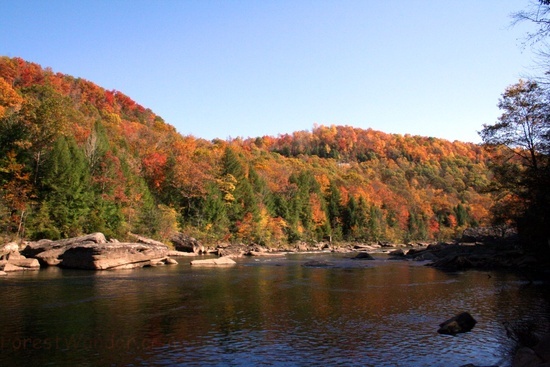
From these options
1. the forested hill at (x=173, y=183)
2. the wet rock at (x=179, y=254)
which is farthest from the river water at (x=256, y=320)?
the wet rock at (x=179, y=254)

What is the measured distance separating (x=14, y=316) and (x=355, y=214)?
10063 centimetres

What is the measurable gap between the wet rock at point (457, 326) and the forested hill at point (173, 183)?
2500 cm

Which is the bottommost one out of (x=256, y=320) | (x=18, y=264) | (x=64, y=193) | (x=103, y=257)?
(x=256, y=320)

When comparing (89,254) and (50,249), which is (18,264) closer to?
(50,249)

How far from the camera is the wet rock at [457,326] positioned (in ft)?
49.0

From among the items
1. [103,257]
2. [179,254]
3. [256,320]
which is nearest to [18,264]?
[103,257]

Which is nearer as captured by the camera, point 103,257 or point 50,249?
point 103,257

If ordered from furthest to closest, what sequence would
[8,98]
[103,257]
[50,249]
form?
1. [8,98]
2. [50,249]
3. [103,257]

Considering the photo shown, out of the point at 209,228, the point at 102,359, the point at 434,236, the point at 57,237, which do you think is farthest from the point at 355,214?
the point at 102,359

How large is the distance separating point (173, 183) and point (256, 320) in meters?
59.1

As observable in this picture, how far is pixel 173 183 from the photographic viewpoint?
73.1 metres

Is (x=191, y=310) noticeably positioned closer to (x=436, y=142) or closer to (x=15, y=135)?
(x=15, y=135)

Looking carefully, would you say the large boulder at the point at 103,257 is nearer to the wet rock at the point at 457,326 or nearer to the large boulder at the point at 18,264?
the large boulder at the point at 18,264

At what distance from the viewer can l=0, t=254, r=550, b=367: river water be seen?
40.5 feet
